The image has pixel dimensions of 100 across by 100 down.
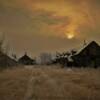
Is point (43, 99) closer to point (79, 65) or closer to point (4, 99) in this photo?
point (4, 99)

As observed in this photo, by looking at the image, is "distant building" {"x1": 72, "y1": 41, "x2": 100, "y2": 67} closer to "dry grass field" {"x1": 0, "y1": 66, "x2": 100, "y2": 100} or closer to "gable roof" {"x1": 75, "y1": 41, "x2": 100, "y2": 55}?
"gable roof" {"x1": 75, "y1": 41, "x2": 100, "y2": 55}

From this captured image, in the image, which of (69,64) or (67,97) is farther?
(69,64)

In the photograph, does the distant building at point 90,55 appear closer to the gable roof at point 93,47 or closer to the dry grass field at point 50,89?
the gable roof at point 93,47

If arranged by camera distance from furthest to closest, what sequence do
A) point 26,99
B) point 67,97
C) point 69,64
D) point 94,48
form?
point 69,64
point 94,48
point 67,97
point 26,99

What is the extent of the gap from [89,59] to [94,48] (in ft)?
8.83

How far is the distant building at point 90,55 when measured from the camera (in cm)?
6462

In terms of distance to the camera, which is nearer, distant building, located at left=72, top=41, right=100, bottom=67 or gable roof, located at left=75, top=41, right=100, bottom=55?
gable roof, located at left=75, top=41, right=100, bottom=55

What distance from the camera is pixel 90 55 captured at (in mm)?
64938

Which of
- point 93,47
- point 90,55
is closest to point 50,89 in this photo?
point 93,47

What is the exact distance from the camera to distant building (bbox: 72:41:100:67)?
212 feet

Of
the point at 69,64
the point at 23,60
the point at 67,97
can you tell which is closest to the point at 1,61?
the point at 69,64

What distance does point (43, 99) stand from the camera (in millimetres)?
14008

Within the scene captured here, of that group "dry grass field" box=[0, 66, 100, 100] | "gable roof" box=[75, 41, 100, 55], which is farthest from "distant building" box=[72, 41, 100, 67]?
"dry grass field" box=[0, 66, 100, 100]

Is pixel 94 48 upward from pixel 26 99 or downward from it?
upward
